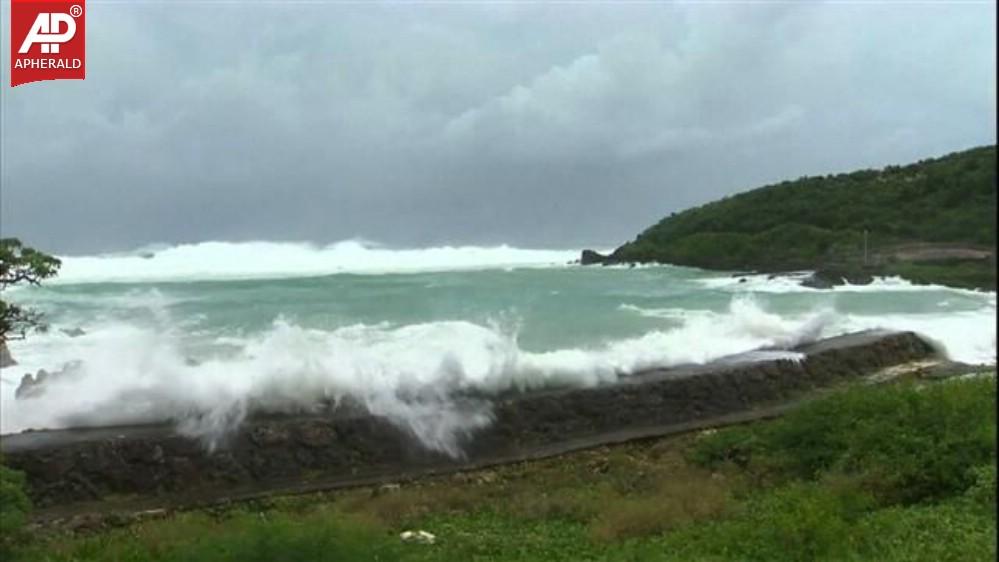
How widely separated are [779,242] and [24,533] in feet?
166

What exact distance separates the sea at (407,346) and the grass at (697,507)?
192 centimetres

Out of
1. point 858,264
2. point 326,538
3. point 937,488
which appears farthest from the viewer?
point 858,264

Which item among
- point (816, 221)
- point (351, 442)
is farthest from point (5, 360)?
point (816, 221)

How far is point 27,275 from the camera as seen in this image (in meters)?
9.52

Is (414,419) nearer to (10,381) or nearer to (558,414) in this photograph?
(558,414)

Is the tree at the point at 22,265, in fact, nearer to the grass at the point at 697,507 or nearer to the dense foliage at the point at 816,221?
the grass at the point at 697,507

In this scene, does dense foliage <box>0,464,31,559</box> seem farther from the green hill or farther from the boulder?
the boulder

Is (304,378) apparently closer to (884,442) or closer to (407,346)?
(407,346)

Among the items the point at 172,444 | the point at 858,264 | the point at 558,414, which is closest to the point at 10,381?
the point at 172,444

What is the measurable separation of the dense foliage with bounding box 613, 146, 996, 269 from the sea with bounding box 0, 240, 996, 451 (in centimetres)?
233

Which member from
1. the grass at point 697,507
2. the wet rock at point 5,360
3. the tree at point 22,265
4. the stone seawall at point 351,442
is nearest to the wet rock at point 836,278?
the stone seawall at point 351,442

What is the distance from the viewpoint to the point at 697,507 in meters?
10.1

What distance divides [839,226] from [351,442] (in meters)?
36.0

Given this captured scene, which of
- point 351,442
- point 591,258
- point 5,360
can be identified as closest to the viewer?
point 351,442
